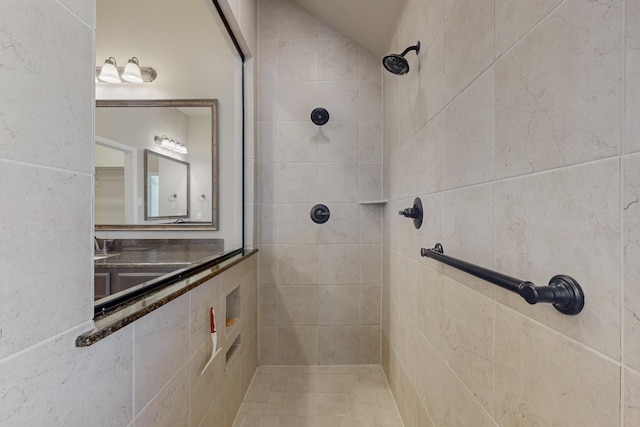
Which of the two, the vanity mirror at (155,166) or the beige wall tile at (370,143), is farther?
the beige wall tile at (370,143)

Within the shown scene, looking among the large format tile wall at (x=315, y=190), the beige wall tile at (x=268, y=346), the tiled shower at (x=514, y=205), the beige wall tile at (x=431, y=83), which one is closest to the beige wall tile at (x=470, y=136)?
the tiled shower at (x=514, y=205)

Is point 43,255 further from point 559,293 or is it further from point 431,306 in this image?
point 431,306

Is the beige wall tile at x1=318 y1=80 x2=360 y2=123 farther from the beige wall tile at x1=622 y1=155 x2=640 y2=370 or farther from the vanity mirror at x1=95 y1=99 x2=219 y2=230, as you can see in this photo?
the beige wall tile at x1=622 y1=155 x2=640 y2=370

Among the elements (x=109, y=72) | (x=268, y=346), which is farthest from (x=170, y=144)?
(x=268, y=346)

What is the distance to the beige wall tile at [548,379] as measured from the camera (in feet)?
1.57

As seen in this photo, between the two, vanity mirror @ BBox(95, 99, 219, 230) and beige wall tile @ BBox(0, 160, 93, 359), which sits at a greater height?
vanity mirror @ BBox(95, 99, 219, 230)

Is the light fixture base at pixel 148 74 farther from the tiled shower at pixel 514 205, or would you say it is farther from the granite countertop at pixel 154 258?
the tiled shower at pixel 514 205

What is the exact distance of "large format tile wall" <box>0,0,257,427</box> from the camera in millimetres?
466

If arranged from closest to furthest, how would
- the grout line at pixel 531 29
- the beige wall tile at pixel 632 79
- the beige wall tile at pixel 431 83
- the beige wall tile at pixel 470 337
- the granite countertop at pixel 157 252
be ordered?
the beige wall tile at pixel 632 79 < the grout line at pixel 531 29 < the beige wall tile at pixel 470 337 < the beige wall tile at pixel 431 83 < the granite countertop at pixel 157 252

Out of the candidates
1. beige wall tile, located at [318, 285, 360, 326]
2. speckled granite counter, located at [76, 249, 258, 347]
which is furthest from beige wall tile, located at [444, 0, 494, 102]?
beige wall tile, located at [318, 285, 360, 326]

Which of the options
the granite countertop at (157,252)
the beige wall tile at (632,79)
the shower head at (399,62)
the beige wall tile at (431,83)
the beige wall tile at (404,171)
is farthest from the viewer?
the beige wall tile at (404,171)

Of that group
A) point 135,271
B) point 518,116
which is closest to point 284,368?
point 135,271

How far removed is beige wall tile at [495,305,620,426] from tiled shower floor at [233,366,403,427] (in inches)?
49.0

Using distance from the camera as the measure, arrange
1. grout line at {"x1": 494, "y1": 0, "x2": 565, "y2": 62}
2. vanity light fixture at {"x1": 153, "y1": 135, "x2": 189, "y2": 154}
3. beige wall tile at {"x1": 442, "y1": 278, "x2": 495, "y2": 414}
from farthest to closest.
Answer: vanity light fixture at {"x1": 153, "y1": 135, "x2": 189, "y2": 154} → beige wall tile at {"x1": 442, "y1": 278, "x2": 495, "y2": 414} → grout line at {"x1": 494, "y1": 0, "x2": 565, "y2": 62}
